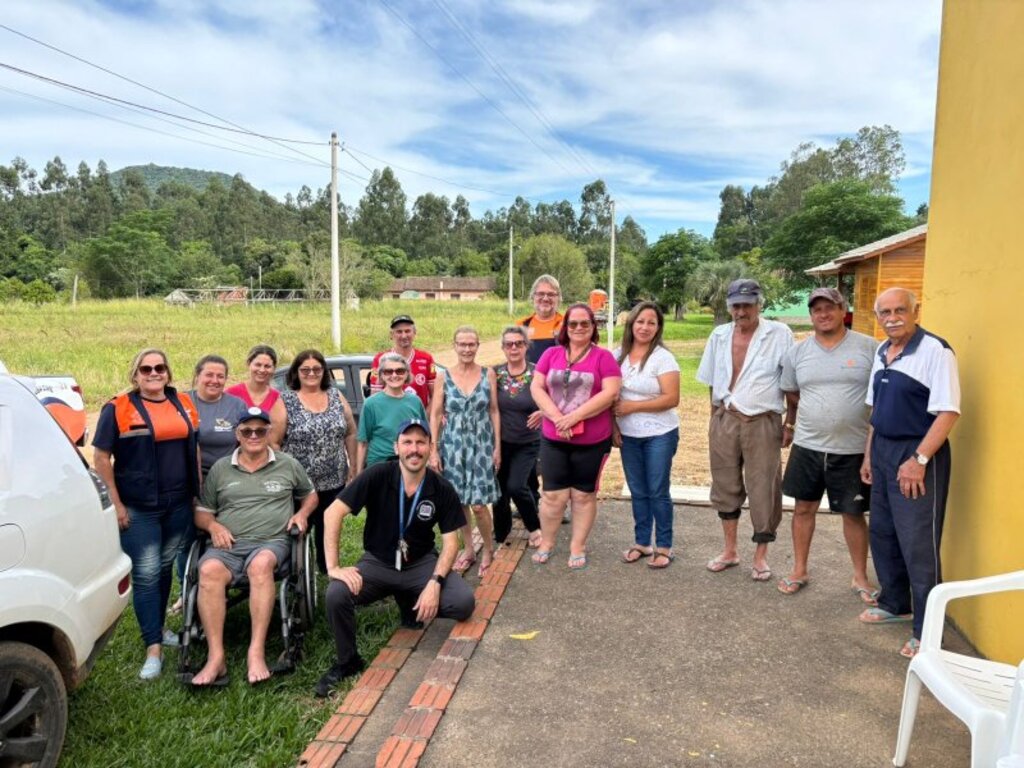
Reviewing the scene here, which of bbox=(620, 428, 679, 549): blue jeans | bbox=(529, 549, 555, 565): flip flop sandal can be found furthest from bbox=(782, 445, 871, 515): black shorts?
bbox=(529, 549, 555, 565): flip flop sandal

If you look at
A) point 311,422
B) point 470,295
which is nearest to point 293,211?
point 470,295

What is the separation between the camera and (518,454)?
4.93 metres

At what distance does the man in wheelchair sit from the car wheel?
86cm

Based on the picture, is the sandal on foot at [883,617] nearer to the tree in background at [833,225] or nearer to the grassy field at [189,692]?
the grassy field at [189,692]

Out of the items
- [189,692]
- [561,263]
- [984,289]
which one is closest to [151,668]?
[189,692]

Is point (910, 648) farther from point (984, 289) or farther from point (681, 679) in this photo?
point (984, 289)

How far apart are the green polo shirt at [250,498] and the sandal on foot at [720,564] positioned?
2.66m

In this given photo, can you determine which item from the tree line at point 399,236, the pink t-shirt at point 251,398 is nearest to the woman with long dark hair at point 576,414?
the pink t-shirt at point 251,398

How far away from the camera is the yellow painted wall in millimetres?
3133

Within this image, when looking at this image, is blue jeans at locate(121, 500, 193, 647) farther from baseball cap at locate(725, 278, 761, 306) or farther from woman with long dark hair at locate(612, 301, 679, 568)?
baseball cap at locate(725, 278, 761, 306)

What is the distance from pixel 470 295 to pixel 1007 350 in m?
77.9

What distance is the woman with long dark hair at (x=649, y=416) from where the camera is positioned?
14.3ft

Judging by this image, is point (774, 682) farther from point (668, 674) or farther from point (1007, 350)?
point (1007, 350)

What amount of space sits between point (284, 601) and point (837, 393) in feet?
10.3
